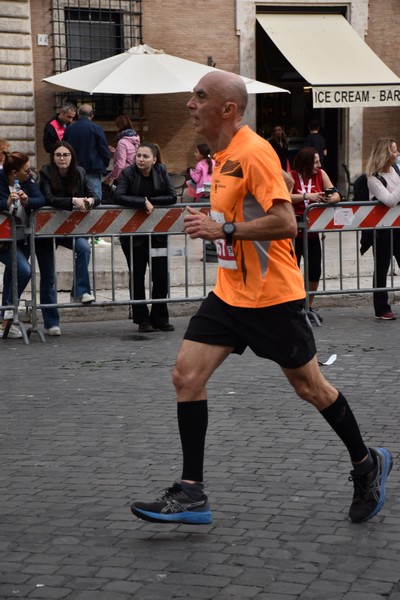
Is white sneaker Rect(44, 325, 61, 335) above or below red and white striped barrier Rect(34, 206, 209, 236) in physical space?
below

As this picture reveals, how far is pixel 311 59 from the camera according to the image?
22.6 m

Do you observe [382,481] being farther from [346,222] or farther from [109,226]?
[346,222]

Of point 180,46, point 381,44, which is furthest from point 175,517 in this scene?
point 381,44

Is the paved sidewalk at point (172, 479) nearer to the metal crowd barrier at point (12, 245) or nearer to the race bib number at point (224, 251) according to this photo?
the race bib number at point (224, 251)

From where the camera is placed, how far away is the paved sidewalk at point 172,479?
183 inches

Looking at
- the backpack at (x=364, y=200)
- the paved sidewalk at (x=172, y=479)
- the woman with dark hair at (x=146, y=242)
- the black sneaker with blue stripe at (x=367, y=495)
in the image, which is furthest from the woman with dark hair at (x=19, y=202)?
the black sneaker with blue stripe at (x=367, y=495)

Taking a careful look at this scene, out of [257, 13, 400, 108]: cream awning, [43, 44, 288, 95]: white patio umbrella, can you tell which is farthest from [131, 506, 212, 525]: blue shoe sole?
[257, 13, 400, 108]: cream awning

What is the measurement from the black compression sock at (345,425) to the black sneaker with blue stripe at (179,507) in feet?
2.08

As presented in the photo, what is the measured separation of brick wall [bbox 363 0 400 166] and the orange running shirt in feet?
62.7

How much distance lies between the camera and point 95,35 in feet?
73.0

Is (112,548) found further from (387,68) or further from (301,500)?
(387,68)

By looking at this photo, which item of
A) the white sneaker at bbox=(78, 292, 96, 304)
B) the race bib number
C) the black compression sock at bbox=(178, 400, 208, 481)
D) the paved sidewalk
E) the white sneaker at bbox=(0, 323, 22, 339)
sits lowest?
the white sneaker at bbox=(0, 323, 22, 339)

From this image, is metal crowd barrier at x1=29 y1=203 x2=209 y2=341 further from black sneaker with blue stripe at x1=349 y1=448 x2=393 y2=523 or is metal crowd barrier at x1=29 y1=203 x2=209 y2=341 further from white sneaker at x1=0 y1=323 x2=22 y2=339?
black sneaker with blue stripe at x1=349 y1=448 x2=393 y2=523

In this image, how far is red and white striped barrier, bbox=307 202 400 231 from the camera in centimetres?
1223
